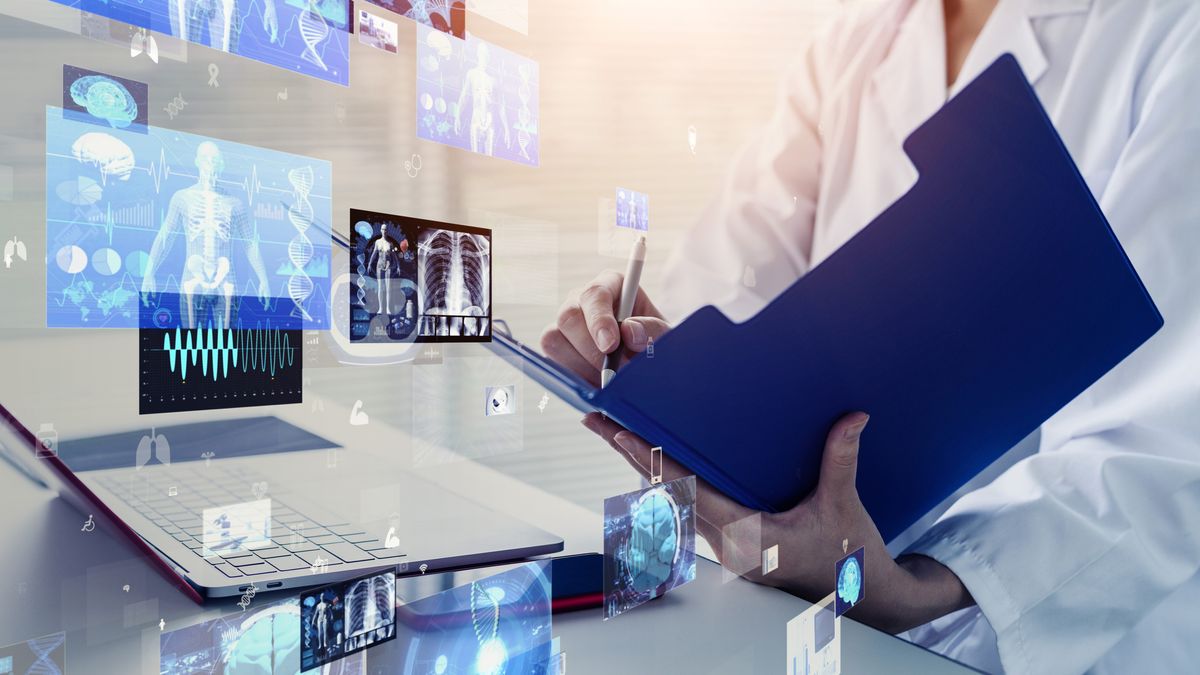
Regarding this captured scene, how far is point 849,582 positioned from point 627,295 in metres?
0.40

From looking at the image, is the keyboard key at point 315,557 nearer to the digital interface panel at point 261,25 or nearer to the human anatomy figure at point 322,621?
the human anatomy figure at point 322,621

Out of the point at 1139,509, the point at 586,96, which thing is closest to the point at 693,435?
the point at 586,96

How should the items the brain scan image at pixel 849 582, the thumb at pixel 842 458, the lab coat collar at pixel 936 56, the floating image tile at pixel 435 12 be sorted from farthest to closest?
the lab coat collar at pixel 936 56 < the brain scan image at pixel 849 582 < the thumb at pixel 842 458 < the floating image tile at pixel 435 12

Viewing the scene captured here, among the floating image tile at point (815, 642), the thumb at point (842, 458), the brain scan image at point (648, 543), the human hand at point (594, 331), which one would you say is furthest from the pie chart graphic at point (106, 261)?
the floating image tile at point (815, 642)

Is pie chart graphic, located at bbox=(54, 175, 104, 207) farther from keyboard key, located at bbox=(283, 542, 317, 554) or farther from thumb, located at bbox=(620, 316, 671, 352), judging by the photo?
thumb, located at bbox=(620, 316, 671, 352)

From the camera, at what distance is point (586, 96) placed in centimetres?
47

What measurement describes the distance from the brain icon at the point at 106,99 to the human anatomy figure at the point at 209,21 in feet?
0.11

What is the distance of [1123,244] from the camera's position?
0.81 meters

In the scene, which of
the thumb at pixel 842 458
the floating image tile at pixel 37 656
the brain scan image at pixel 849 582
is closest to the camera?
the floating image tile at pixel 37 656

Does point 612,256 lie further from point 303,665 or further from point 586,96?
point 303,665

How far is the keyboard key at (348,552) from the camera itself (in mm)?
328

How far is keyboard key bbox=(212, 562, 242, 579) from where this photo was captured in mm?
294

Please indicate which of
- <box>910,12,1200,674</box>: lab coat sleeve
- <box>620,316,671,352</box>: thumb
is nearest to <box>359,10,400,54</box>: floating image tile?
<box>620,316,671,352</box>: thumb

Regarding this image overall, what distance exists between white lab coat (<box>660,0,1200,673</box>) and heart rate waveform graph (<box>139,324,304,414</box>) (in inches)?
13.7
